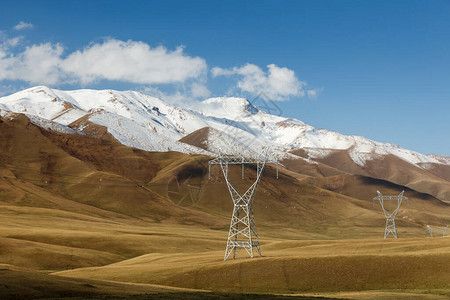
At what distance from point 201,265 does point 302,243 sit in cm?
4804

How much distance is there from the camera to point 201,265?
3354 inches

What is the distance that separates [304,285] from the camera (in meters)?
74.2

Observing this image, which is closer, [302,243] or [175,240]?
[302,243]

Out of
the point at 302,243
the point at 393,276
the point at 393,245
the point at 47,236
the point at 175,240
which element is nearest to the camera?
the point at 393,276

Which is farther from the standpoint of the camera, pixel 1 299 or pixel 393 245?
pixel 393 245

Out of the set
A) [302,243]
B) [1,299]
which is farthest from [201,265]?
[302,243]

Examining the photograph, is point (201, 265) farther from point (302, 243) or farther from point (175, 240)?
point (175, 240)

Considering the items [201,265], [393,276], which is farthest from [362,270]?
[201,265]

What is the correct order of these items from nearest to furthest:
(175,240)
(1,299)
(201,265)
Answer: (1,299) → (201,265) → (175,240)

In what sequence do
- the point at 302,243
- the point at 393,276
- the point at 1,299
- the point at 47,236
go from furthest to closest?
the point at 47,236, the point at 302,243, the point at 393,276, the point at 1,299

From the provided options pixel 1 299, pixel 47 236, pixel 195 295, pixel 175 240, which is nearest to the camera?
pixel 1 299

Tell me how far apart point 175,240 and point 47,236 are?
34.3m

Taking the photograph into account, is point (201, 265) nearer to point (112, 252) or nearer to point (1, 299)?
point (1, 299)

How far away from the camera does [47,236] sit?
138m
